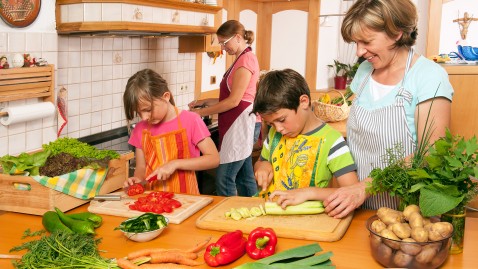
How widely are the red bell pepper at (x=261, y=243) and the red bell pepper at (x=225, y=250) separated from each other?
0.03 meters

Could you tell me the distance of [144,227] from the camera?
174cm

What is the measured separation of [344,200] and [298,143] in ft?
1.30

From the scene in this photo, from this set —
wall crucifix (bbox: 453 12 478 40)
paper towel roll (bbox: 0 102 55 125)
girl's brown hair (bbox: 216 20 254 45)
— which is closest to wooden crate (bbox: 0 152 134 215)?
paper towel roll (bbox: 0 102 55 125)

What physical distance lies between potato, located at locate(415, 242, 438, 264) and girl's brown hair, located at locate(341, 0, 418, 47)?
82cm

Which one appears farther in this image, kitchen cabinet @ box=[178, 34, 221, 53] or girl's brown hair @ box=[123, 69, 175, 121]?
kitchen cabinet @ box=[178, 34, 221, 53]

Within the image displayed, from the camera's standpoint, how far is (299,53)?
6.79 m

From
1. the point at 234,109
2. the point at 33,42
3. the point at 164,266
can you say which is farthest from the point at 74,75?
the point at 164,266

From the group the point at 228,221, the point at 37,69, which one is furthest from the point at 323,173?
the point at 37,69

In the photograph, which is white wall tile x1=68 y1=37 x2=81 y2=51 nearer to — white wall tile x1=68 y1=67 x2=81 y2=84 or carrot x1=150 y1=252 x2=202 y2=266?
white wall tile x1=68 y1=67 x2=81 y2=84

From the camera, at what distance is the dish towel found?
199 cm

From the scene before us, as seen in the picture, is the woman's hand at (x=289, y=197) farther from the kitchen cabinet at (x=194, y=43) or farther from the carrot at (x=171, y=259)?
the kitchen cabinet at (x=194, y=43)

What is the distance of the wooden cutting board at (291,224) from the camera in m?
1.74

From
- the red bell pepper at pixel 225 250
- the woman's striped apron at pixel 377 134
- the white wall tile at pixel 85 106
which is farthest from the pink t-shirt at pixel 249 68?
the red bell pepper at pixel 225 250

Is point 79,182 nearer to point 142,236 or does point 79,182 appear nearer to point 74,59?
point 142,236
